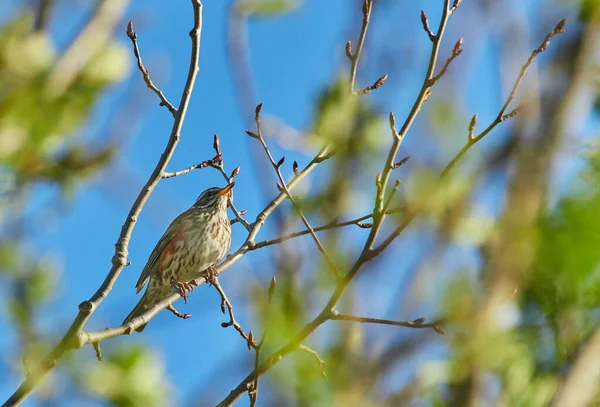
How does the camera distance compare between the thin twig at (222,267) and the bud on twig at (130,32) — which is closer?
the thin twig at (222,267)

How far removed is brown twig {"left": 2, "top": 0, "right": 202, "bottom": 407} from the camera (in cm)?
482

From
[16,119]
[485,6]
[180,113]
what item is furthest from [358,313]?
[180,113]

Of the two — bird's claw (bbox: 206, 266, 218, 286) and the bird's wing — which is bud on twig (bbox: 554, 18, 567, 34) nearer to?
bird's claw (bbox: 206, 266, 218, 286)

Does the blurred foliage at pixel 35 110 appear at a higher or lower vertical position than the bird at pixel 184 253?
lower

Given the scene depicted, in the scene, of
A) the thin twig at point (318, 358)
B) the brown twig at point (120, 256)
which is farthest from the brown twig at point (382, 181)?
the brown twig at point (120, 256)

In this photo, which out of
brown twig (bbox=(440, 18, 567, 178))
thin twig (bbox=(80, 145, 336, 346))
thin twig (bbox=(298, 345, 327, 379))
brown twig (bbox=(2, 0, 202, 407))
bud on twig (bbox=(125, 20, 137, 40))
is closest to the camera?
thin twig (bbox=(298, 345, 327, 379))

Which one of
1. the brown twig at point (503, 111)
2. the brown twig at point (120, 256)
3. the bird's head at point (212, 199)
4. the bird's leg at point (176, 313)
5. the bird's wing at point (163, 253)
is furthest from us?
the bird's head at point (212, 199)

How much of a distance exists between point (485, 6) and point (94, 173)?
2.35 meters

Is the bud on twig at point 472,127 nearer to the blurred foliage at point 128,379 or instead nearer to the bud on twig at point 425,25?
the bud on twig at point 425,25

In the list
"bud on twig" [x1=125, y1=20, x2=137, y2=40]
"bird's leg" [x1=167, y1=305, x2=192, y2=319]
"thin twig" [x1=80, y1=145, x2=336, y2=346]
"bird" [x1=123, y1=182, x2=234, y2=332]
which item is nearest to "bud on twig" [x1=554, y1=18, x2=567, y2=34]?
"thin twig" [x1=80, y1=145, x2=336, y2=346]

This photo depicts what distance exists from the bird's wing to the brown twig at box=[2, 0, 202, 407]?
12.9 ft

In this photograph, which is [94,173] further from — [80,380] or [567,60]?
[567,60]

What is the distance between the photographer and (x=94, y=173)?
14.5 ft

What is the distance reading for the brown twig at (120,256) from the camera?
15.8 feet
